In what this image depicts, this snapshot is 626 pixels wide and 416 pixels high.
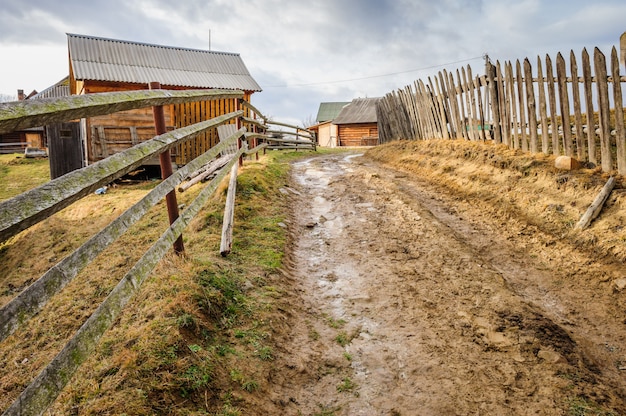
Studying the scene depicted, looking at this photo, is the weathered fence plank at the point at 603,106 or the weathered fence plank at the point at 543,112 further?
the weathered fence plank at the point at 543,112

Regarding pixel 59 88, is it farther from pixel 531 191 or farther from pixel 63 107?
pixel 63 107

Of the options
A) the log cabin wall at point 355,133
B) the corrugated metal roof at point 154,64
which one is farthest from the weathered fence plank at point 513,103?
the log cabin wall at point 355,133

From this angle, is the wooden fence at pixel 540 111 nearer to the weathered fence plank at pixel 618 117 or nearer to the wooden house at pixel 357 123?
the weathered fence plank at pixel 618 117

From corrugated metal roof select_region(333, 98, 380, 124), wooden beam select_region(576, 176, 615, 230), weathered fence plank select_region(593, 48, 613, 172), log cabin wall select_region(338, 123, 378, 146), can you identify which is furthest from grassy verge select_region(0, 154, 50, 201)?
corrugated metal roof select_region(333, 98, 380, 124)

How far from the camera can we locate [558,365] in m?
2.95

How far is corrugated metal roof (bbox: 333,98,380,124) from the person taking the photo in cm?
3706

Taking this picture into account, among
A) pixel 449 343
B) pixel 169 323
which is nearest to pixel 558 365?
pixel 449 343

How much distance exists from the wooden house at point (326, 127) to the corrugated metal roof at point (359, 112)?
1.94m

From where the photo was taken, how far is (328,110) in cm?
5631

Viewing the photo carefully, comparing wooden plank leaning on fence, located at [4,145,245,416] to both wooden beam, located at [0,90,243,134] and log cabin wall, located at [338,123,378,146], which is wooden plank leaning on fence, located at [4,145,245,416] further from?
log cabin wall, located at [338,123,378,146]

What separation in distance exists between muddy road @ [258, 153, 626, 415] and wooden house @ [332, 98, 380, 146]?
103 feet

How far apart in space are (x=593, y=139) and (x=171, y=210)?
6444mm

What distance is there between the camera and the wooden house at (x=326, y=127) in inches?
1629

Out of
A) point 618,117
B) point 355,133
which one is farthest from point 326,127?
point 618,117
